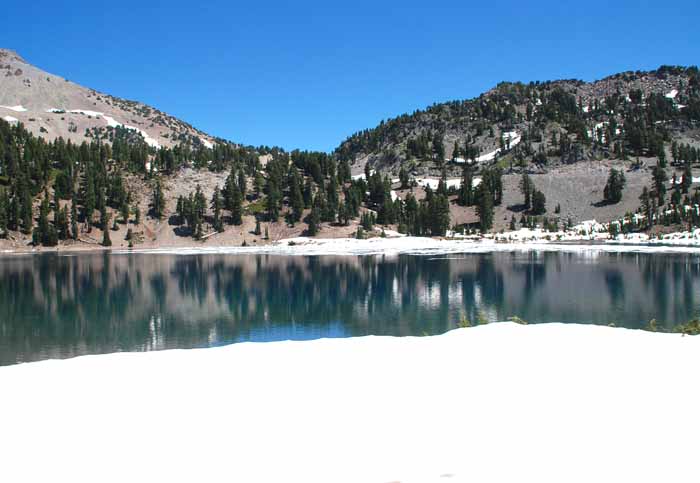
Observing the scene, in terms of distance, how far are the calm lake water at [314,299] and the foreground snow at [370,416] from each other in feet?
45.7

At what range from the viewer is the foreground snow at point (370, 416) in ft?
21.6

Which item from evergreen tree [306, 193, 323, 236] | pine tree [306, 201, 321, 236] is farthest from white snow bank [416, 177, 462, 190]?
pine tree [306, 201, 321, 236]

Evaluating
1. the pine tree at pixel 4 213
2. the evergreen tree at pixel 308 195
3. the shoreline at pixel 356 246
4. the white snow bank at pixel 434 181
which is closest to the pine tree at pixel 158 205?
the shoreline at pixel 356 246

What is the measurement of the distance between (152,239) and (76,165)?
93.0 ft

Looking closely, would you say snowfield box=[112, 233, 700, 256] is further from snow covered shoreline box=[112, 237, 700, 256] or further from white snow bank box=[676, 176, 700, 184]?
white snow bank box=[676, 176, 700, 184]

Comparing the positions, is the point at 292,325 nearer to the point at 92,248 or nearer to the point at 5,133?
the point at 92,248

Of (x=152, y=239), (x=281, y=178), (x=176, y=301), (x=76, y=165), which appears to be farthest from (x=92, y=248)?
(x=176, y=301)

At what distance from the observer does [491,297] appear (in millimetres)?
37625

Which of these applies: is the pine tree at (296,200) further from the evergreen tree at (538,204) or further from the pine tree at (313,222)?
the evergreen tree at (538,204)

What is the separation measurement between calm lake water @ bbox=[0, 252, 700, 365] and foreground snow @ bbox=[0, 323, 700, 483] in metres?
13.9

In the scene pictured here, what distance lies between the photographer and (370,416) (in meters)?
8.38

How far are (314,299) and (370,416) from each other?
31183 millimetres

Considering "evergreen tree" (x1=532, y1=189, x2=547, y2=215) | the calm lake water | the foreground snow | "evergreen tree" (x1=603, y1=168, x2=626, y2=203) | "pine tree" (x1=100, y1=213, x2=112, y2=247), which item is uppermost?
"evergreen tree" (x1=603, y1=168, x2=626, y2=203)

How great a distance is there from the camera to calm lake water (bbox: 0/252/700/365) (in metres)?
27.5
